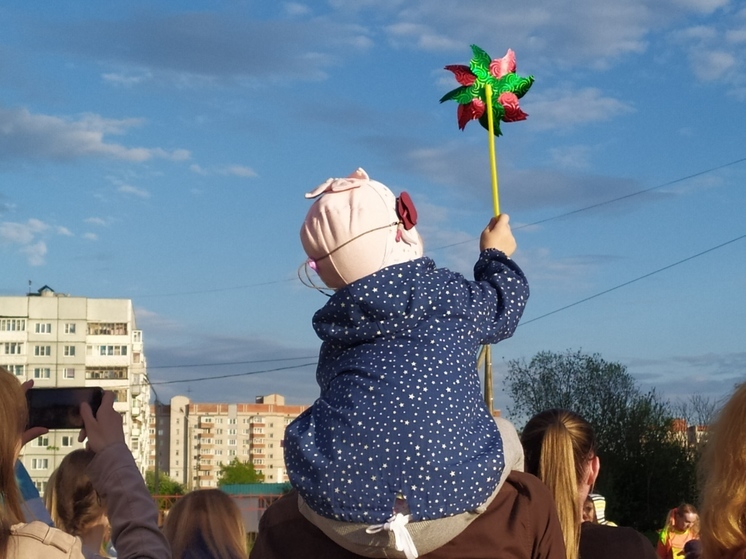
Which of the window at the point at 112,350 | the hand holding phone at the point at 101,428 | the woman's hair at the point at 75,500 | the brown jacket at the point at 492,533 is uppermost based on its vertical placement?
the window at the point at 112,350

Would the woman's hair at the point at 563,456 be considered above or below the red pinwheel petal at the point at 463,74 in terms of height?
below

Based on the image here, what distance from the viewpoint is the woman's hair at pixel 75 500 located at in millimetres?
4027

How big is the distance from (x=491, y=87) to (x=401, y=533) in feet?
6.45

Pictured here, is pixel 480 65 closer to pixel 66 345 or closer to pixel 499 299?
pixel 499 299

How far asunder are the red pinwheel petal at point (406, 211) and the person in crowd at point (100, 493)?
0.93 meters

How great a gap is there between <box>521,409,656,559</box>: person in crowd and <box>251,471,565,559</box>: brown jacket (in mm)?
694

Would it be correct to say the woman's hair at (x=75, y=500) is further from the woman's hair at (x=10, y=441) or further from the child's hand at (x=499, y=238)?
the child's hand at (x=499, y=238)

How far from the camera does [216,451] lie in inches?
6983

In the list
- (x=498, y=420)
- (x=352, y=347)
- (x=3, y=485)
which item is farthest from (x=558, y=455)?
(x=3, y=485)

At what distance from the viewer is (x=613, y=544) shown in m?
2.93

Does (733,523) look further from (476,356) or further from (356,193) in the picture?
(356,193)

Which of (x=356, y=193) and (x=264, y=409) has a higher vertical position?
(x=264, y=409)

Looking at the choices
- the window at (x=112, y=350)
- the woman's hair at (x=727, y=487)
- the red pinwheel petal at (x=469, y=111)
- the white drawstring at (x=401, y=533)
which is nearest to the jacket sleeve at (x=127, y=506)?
the white drawstring at (x=401, y=533)

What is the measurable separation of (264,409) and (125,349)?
8922 centimetres
